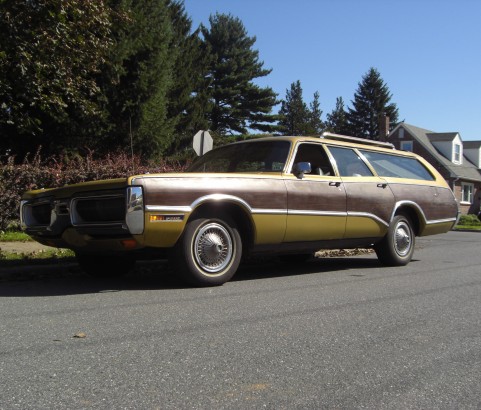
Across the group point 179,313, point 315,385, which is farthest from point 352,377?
point 179,313

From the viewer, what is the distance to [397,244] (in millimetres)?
8078

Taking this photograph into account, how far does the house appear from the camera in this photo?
38750mm

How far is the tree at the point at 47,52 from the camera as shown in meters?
11.6

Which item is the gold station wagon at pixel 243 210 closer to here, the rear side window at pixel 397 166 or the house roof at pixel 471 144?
the rear side window at pixel 397 166

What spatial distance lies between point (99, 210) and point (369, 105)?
72.6m

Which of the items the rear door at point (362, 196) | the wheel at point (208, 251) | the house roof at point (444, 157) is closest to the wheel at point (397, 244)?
the rear door at point (362, 196)

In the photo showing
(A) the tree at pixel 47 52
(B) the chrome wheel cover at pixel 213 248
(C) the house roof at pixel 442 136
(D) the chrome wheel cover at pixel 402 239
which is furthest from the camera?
(C) the house roof at pixel 442 136

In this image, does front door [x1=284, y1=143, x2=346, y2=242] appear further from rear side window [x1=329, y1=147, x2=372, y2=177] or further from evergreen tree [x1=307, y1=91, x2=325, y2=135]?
evergreen tree [x1=307, y1=91, x2=325, y2=135]

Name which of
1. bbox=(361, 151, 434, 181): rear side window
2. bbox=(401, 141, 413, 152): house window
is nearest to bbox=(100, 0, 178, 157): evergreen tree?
bbox=(361, 151, 434, 181): rear side window

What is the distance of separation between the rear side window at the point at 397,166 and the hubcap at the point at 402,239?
806 mm

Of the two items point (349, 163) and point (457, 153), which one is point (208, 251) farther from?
point (457, 153)

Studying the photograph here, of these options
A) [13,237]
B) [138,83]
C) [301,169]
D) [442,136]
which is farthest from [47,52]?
[442,136]

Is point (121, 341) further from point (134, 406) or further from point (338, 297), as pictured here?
point (338, 297)

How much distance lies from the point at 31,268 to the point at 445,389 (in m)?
5.39
